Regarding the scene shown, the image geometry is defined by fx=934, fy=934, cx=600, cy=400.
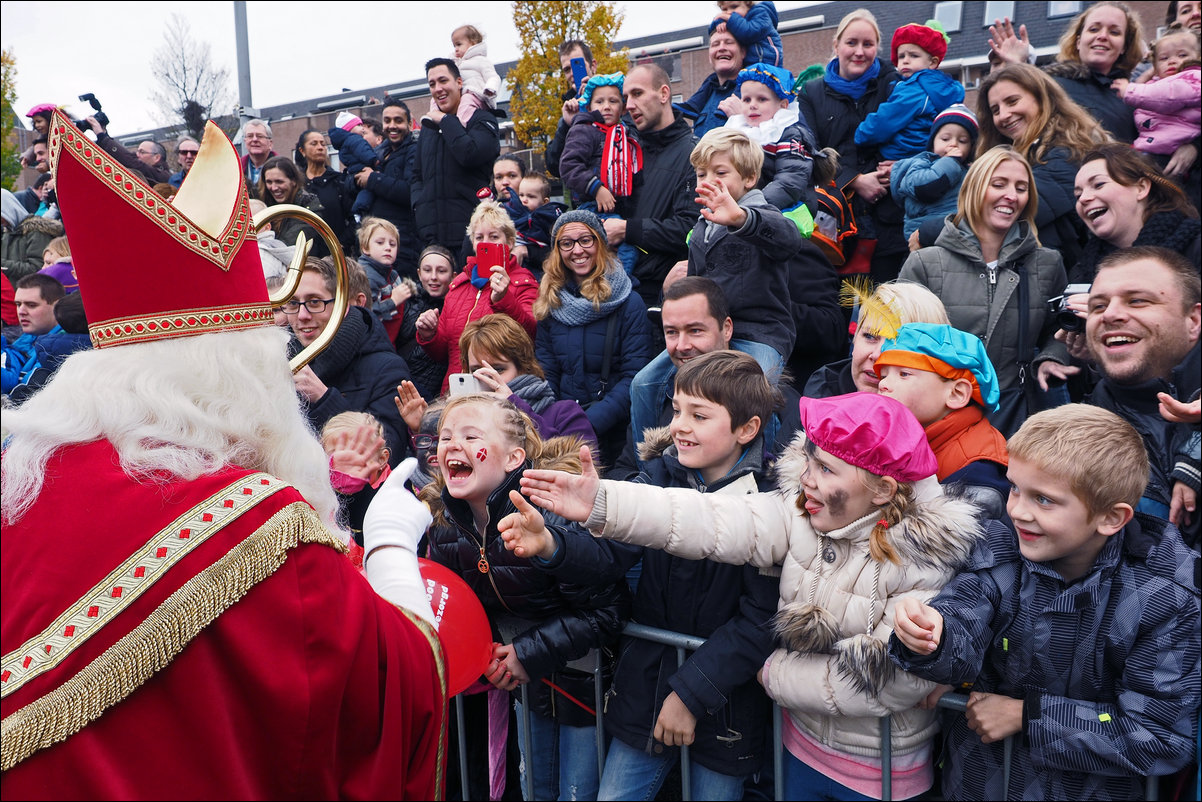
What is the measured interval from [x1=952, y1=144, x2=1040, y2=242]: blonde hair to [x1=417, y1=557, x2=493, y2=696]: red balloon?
9.43ft

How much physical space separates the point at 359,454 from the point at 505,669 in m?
0.98

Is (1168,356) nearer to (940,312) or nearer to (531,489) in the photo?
(940,312)

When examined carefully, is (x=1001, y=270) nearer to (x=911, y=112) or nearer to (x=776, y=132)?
(x=776, y=132)

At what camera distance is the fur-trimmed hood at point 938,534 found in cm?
277

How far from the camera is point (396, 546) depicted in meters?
2.40

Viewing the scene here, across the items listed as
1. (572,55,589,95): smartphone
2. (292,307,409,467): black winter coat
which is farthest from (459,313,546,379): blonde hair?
(572,55,589,95): smartphone

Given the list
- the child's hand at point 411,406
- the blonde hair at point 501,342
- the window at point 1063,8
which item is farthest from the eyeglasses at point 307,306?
the window at point 1063,8

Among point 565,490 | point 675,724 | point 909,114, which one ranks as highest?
point 909,114

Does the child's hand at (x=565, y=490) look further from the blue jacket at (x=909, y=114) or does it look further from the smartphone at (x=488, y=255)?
the blue jacket at (x=909, y=114)

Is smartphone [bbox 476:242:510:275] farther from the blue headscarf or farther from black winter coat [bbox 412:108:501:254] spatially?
the blue headscarf

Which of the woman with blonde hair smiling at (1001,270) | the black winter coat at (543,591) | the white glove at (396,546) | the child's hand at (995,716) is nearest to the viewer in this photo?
the white glove at (396,546)

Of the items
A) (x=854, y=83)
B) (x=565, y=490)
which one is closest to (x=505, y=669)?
(x=565, y=490)

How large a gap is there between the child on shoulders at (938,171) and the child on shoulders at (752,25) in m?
1.83

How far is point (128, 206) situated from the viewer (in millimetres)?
1951
